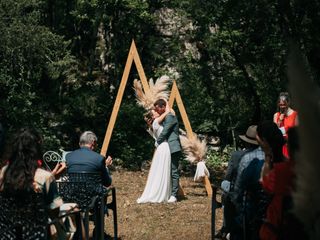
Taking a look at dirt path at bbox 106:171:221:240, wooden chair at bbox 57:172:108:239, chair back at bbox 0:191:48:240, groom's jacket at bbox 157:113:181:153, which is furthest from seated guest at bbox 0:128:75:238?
groom's jacket at bbox 157:113:181:153

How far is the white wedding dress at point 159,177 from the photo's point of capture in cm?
1124

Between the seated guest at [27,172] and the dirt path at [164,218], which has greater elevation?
the seated guest at [27,172]

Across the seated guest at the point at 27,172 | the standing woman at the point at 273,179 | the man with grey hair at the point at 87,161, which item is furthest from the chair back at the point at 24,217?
the man with grey hair at the point at 87,161

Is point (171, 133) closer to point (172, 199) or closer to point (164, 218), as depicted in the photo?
point (172, 199)

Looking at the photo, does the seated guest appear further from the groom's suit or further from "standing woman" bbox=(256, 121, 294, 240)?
the groom's suit

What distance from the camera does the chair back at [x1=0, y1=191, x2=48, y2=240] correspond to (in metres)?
4.61

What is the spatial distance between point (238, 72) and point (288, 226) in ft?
49.9

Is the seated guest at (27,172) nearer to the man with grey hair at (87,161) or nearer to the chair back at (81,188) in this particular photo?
the chair back at (81,188)

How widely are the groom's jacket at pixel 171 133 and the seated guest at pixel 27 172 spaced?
19.5 ft

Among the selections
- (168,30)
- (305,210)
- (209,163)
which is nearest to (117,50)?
(168,30)

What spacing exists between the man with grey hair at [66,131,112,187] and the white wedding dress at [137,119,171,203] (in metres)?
3.91

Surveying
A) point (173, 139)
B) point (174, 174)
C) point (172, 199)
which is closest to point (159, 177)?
point (174, 174)

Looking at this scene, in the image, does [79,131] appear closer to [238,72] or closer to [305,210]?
[238,72]

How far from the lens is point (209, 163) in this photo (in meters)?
18.5
